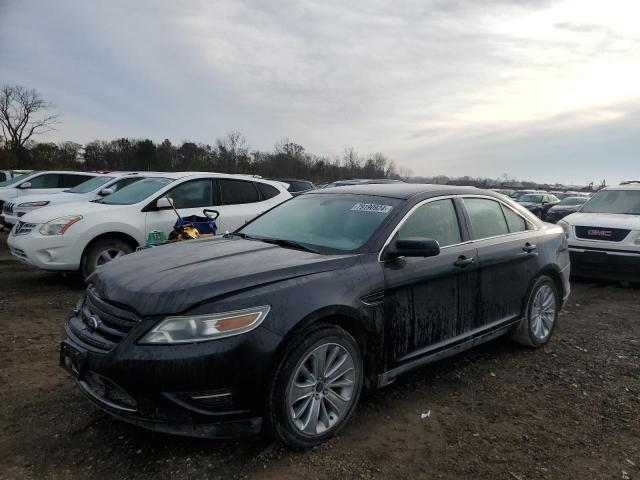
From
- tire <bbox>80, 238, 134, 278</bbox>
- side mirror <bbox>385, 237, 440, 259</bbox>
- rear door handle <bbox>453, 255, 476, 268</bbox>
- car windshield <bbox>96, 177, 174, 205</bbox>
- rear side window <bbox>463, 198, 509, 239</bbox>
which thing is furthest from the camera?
car windshield <bbox>96, 177, 174, 205</bbox>

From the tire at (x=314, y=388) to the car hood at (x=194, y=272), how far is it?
433mm

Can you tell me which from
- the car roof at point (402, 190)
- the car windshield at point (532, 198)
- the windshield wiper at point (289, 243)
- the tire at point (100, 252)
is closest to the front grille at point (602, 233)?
the car roof at point (402, 190)

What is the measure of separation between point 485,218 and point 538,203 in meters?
22.1

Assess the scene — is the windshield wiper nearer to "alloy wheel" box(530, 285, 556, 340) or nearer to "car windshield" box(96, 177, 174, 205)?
"alloy wheel" box(530, 285, 556, 340)

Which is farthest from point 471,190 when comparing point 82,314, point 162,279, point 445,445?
point 82,314

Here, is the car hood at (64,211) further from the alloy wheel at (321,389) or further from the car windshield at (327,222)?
the alloy wheel at (321,389)

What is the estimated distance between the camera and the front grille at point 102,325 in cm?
271

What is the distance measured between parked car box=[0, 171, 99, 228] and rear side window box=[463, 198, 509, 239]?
1276 cm

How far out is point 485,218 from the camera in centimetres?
447

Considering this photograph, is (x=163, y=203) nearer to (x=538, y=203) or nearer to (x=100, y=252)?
(x=100, y=252)

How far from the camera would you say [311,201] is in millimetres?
4395

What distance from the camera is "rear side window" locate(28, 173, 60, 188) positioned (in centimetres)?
1400

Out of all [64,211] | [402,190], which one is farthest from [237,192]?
[402,190]

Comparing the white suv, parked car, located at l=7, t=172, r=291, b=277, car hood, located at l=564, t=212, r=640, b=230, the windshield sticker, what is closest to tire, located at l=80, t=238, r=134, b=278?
parked car, located at l=7, t=172, r=291, b=277
